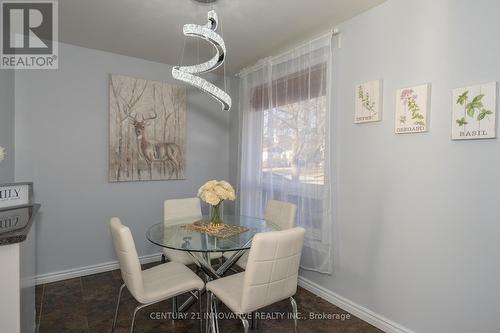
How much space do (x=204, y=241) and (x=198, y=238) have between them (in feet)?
0.29

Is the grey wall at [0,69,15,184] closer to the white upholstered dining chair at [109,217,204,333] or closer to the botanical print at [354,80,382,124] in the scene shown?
the white upholstered dining chair at [109,217,204,333]

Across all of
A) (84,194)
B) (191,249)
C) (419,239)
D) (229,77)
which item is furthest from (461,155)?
(84,194)

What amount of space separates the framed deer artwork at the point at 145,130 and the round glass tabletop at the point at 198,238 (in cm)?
120

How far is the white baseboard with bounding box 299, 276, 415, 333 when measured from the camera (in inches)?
84.7

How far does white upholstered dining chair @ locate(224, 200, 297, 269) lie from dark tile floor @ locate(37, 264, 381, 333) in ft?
1.57

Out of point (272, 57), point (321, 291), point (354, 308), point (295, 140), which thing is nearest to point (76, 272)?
point (321, 291)

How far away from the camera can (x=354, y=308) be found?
2.43 metres

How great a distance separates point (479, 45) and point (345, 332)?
2.22 metres

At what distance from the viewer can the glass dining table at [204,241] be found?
1.91 m

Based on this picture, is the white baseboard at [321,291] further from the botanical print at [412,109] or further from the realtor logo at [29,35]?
the realtor logo at [29,35]

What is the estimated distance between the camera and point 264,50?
3.22 metres

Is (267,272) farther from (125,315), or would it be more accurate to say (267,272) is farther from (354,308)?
(125,315)

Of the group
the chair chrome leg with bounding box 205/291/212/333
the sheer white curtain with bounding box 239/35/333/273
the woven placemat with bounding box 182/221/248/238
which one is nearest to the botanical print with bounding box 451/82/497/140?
the sheer white curtain with bounding box 239/35/333/273

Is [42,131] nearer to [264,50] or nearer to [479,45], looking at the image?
[264,50]
